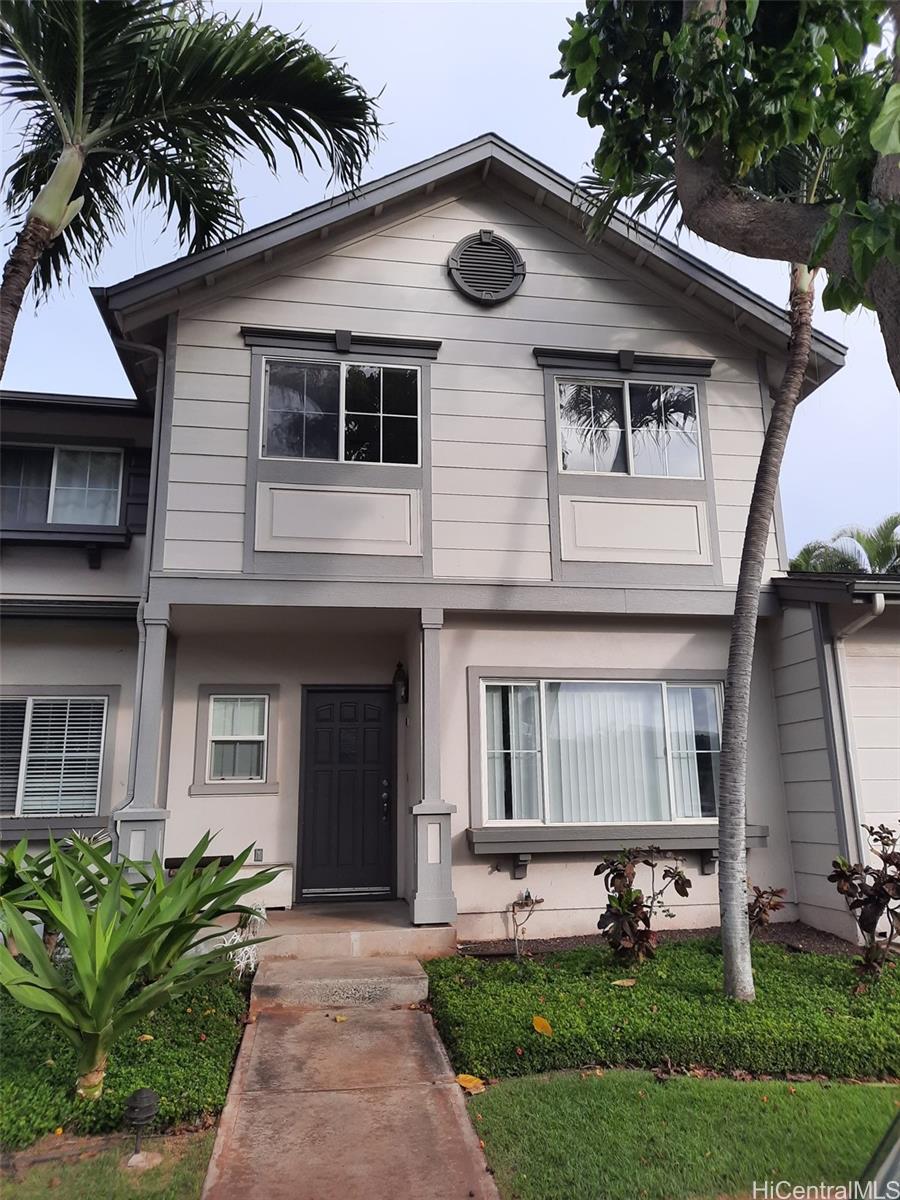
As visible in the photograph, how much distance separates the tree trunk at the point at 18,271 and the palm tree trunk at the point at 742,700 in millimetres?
5797

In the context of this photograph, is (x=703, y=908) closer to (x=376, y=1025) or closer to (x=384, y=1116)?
(x=376, y=1025)

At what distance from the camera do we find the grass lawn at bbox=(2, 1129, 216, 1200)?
3.58 m

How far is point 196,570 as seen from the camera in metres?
8.00

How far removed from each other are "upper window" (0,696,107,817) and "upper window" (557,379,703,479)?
5.96m

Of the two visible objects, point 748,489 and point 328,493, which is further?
point 748,489

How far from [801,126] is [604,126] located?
1147mm

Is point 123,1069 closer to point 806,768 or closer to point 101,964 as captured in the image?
point 101,964

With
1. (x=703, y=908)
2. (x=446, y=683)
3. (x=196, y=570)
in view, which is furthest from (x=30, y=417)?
(x=703, y=908)

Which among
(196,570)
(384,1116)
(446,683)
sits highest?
(196,570)

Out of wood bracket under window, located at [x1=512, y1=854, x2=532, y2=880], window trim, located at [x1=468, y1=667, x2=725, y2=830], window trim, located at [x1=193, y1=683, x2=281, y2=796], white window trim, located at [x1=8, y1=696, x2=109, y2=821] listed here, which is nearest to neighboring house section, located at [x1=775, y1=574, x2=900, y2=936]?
window trim, located at [x1=468, y1=667, x2=725, y2=830]

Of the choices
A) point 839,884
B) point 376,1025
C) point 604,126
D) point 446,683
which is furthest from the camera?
point 446,683

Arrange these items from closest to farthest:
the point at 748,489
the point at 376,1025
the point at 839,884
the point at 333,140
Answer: the point at 376,1025 < the point at 839,884 < the point at 333,140 < the point at 748,489

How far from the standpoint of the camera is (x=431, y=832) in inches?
309

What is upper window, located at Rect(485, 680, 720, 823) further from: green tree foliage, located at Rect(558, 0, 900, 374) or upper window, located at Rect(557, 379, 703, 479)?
green tree foliage, located at Rect(558, 0, 900, 374)
